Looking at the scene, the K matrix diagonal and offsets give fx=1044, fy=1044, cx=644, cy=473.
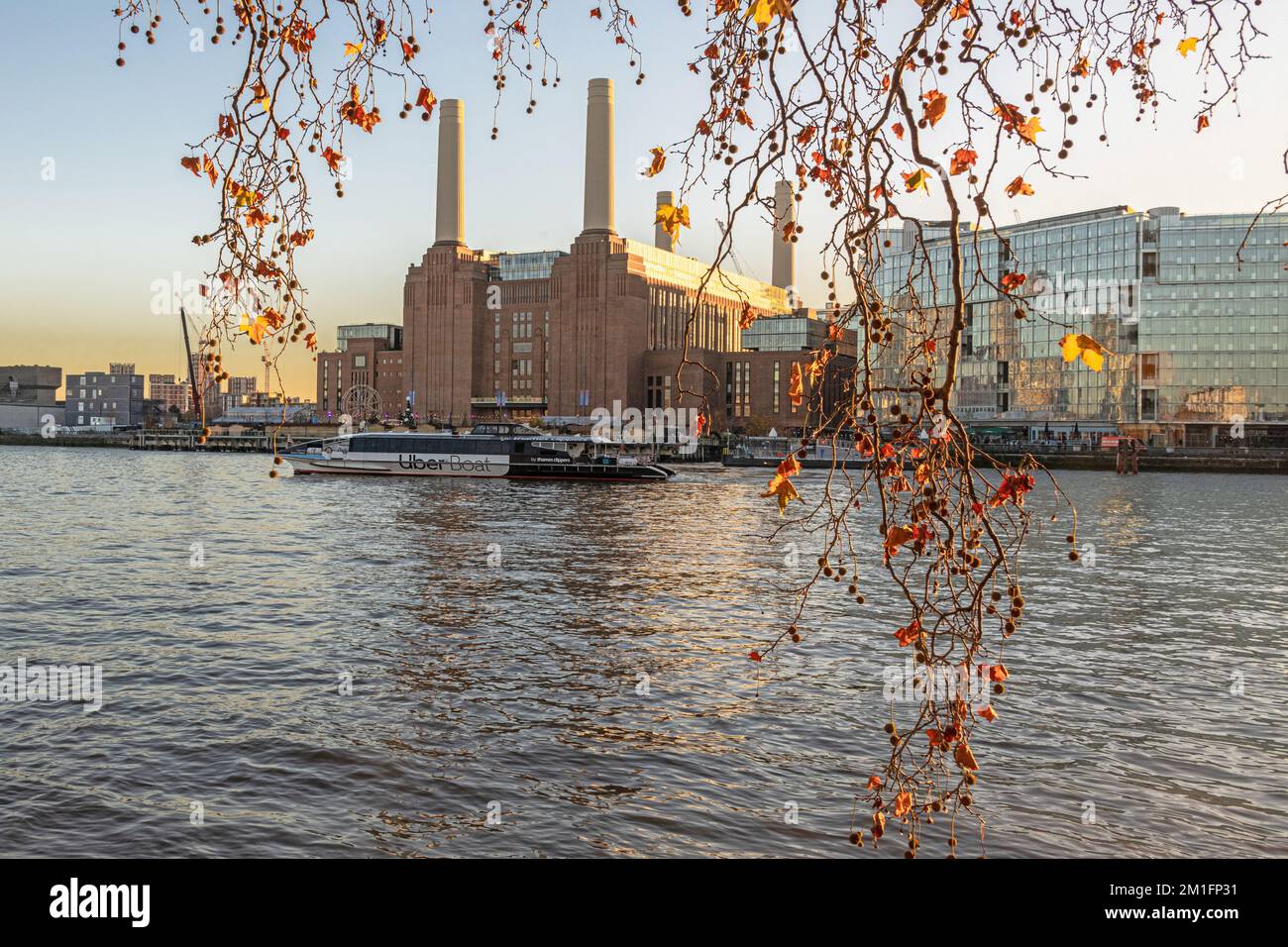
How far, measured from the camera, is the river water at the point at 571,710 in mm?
12570

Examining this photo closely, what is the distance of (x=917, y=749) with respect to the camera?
51.2ft

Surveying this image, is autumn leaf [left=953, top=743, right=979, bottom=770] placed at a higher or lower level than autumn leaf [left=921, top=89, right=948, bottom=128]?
lower

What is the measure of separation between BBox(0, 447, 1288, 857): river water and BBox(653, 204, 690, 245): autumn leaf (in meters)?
8.78

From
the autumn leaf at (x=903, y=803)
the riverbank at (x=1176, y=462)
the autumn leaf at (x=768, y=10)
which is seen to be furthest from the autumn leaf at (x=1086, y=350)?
the riverbank at (x=1176, y=462)

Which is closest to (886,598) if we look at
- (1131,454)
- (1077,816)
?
(1077,816)

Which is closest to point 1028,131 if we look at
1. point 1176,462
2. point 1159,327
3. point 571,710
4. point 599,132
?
point 571,710

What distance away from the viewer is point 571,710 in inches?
688

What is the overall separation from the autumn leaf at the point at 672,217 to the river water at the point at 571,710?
8782mm

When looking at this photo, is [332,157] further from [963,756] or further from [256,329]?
[963,756]

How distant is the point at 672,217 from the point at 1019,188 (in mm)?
1730

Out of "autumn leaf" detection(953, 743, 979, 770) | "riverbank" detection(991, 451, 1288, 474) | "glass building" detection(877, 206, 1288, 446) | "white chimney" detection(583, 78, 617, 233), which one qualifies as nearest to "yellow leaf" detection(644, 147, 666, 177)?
"autumn leaf" detection(953, 743, 979, 770)

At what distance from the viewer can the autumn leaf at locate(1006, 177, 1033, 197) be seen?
4941 mm

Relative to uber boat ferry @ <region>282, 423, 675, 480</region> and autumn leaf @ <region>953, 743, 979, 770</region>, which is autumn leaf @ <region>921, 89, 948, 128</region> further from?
uber boat ferry @ <region>282, 423, 675, 480</region>

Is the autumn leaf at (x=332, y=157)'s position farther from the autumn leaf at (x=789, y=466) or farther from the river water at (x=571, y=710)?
the river water at (x=571, y=710)
